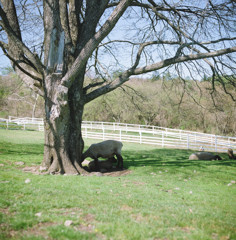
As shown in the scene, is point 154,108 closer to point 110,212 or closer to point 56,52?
point 56,52

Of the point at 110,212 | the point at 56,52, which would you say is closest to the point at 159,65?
the point at 56,52

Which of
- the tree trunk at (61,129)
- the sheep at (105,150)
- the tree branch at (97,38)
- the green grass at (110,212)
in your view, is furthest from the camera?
the sheep at (105,150)

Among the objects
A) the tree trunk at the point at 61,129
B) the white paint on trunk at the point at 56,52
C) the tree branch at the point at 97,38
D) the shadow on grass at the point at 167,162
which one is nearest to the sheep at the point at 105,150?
the shadow on grass at the point at 167,162

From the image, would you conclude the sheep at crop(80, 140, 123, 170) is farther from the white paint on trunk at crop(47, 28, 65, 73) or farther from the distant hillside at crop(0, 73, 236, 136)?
the white paint on trunk at crop(47, 28, 65, 73)

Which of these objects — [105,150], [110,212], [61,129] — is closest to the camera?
[110,212]

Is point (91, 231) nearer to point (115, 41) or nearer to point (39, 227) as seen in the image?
point (39, 227)

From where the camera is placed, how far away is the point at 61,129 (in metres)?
7.53

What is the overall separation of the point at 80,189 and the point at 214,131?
1093 inches

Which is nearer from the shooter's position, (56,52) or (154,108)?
(56,52)

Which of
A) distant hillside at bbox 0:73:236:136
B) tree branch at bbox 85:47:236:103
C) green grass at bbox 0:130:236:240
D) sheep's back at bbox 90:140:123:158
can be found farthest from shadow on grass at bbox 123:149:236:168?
green grass at bbox 0:130:236:240

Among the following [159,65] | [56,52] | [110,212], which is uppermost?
[56,52]

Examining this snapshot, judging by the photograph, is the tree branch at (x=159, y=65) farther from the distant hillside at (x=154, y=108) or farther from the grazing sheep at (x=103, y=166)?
the grazing sheep at (x=103, y=166)

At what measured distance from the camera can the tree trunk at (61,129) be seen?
7.07m

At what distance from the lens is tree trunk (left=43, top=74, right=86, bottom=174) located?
707 centimetres
